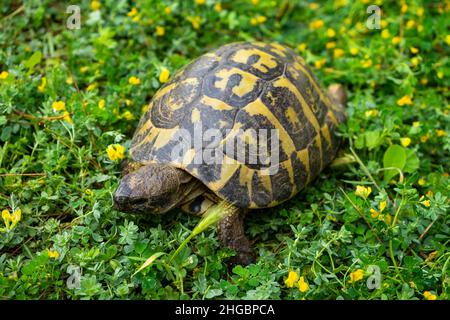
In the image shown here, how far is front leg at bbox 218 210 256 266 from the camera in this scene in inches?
123

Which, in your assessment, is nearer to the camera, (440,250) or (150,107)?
(440,250)

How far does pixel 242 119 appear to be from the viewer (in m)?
3.18

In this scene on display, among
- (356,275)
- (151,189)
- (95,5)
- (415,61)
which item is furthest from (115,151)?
(415,61)

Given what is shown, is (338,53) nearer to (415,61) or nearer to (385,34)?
(385,34)

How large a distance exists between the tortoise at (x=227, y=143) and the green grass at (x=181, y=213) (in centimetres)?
19

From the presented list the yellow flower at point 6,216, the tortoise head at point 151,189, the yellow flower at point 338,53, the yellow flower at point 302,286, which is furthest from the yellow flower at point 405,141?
the yellow flower at point 6,216

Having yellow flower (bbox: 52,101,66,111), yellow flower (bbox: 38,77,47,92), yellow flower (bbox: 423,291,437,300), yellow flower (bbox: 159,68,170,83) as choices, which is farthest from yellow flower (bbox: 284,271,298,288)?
yellow flower (bbox: 38,77,47,92)

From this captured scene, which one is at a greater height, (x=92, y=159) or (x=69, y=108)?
(x=69, y=108)

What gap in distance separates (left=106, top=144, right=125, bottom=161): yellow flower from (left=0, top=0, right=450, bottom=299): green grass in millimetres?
160

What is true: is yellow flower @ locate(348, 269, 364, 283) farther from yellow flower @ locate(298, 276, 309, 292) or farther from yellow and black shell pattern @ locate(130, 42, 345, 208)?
yellow and black shell pattern @ locate(130, 42, 345, 208)
